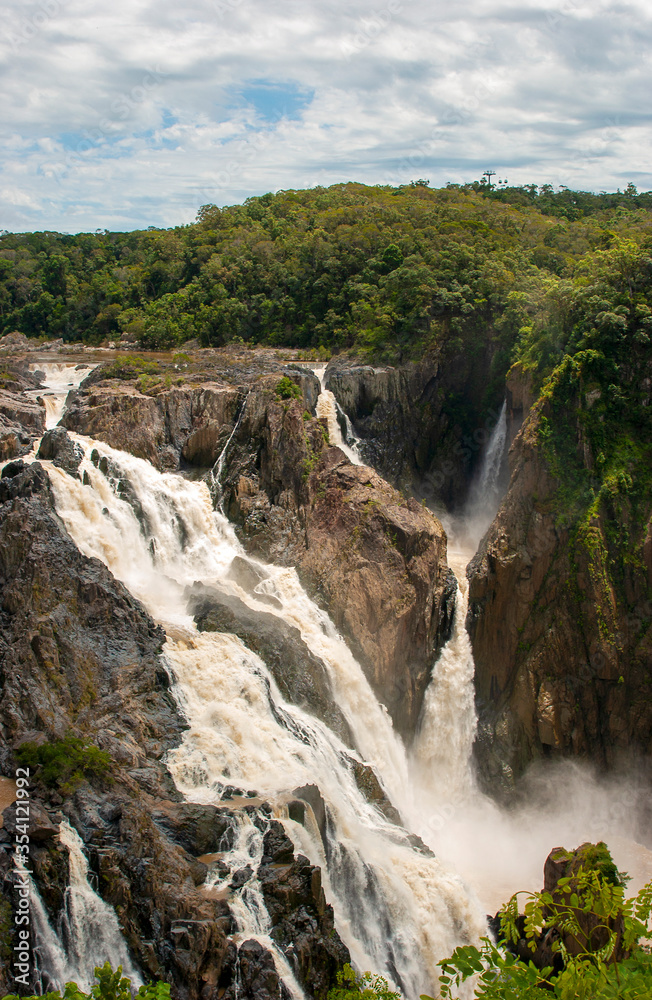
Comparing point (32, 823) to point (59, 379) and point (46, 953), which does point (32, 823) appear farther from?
point (59, 379)

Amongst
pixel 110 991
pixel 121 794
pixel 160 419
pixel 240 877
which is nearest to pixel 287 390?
pixel 160 419

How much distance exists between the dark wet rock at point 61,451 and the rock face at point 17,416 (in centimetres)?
85

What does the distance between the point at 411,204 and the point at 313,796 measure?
45.8 m

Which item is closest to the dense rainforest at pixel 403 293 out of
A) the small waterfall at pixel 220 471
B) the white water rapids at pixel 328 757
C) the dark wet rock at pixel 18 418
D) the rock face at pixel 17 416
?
the white water rapids at pixel 328 757

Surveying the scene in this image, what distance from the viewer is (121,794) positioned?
1559 centimetres

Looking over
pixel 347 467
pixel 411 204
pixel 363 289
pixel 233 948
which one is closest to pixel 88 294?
pixel 363 289

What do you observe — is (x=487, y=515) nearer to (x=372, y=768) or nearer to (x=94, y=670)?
(x=372, y=768)

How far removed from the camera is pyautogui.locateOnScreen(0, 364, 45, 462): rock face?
83.3 ft

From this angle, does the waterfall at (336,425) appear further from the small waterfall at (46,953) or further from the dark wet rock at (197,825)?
the small waterfall at (46,953)

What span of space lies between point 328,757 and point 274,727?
1744mm

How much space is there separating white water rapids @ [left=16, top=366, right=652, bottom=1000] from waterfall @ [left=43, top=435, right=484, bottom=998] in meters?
0.04

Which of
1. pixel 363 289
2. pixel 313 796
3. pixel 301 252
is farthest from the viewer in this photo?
pixel 301 252

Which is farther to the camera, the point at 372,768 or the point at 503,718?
the point at 503,718

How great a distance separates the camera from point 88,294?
163ft
